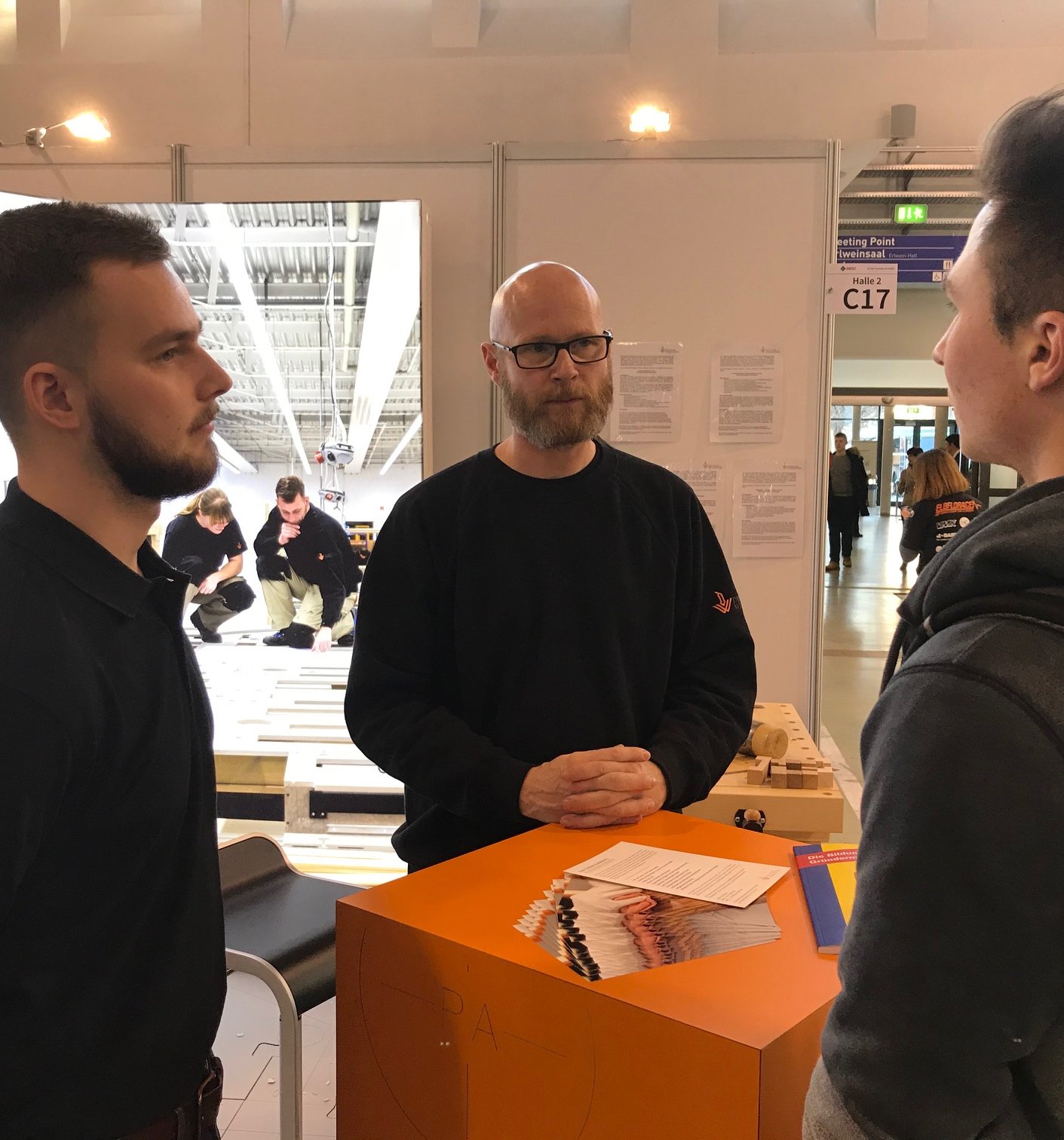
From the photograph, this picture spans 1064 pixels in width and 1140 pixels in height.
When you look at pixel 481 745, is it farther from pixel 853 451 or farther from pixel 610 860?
pixel 853 451

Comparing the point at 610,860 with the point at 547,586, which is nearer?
the point at 610,860

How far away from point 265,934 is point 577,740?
799mm

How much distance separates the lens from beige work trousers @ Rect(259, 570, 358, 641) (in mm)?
3604

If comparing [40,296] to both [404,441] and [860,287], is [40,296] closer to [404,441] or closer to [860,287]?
[404,441]

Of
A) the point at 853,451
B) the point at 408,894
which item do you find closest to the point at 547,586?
the point at 408,894

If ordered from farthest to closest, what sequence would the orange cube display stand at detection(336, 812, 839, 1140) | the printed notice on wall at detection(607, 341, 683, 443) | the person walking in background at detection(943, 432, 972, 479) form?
the person walking in background at detection(943, 432, 972, 479)
the printed notice on wall at detection(607, 341, 683, 443)
the orange cube display stand at detection(336, 812, 839, 1140)

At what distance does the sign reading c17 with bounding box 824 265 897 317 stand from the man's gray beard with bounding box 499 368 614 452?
2.12m

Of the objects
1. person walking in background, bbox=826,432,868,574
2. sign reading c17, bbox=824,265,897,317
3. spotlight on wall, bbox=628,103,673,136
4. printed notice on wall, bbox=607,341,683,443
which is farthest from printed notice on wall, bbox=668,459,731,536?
person walking in background, bbox=826,432,868,574

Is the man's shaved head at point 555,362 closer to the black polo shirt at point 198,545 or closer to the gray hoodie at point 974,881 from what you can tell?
the gray hoodie at point 974,881

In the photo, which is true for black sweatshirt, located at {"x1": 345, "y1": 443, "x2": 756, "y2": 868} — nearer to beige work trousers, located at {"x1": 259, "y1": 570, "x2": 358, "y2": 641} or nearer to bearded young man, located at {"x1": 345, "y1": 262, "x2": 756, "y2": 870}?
bearded young man, located at {"x1": 345, "y1": 262, "x2": 756, "y2": 870}

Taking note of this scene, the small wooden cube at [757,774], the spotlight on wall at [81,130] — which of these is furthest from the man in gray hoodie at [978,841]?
the spotlight on wall at [81,130]

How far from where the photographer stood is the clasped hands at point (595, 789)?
1396 mm

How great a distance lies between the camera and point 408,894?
3.60ft

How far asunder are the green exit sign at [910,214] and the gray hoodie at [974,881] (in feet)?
26.6
